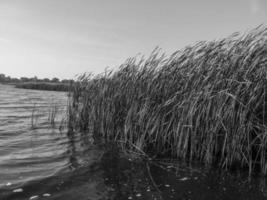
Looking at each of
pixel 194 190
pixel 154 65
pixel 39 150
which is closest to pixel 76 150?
pixel 39 150

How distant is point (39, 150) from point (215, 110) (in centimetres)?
484

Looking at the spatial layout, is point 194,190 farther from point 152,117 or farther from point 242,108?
point 152,117

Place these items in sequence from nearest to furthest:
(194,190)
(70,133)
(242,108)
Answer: (194,190) < (242,108) < (70,133)

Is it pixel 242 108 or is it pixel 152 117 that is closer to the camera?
pixel 242 108

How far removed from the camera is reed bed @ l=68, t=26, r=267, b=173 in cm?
495

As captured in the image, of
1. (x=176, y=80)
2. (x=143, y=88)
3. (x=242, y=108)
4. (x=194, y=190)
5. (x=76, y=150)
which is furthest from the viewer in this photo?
(x=76, y=150)

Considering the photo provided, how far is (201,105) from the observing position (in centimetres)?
542

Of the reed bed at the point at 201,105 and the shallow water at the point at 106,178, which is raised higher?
the reed bed at the point at 201,105

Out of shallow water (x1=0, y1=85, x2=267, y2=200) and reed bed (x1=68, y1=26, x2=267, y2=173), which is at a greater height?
reed bed (x1=68, y1=26, x2=267, y2=173)

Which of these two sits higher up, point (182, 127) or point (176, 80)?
point (176, 80)

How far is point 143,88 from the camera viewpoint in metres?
6.88

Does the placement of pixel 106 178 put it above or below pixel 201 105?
below

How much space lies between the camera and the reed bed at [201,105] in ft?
16.3

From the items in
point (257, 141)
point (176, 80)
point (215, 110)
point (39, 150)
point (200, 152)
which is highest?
point (176, 80)
